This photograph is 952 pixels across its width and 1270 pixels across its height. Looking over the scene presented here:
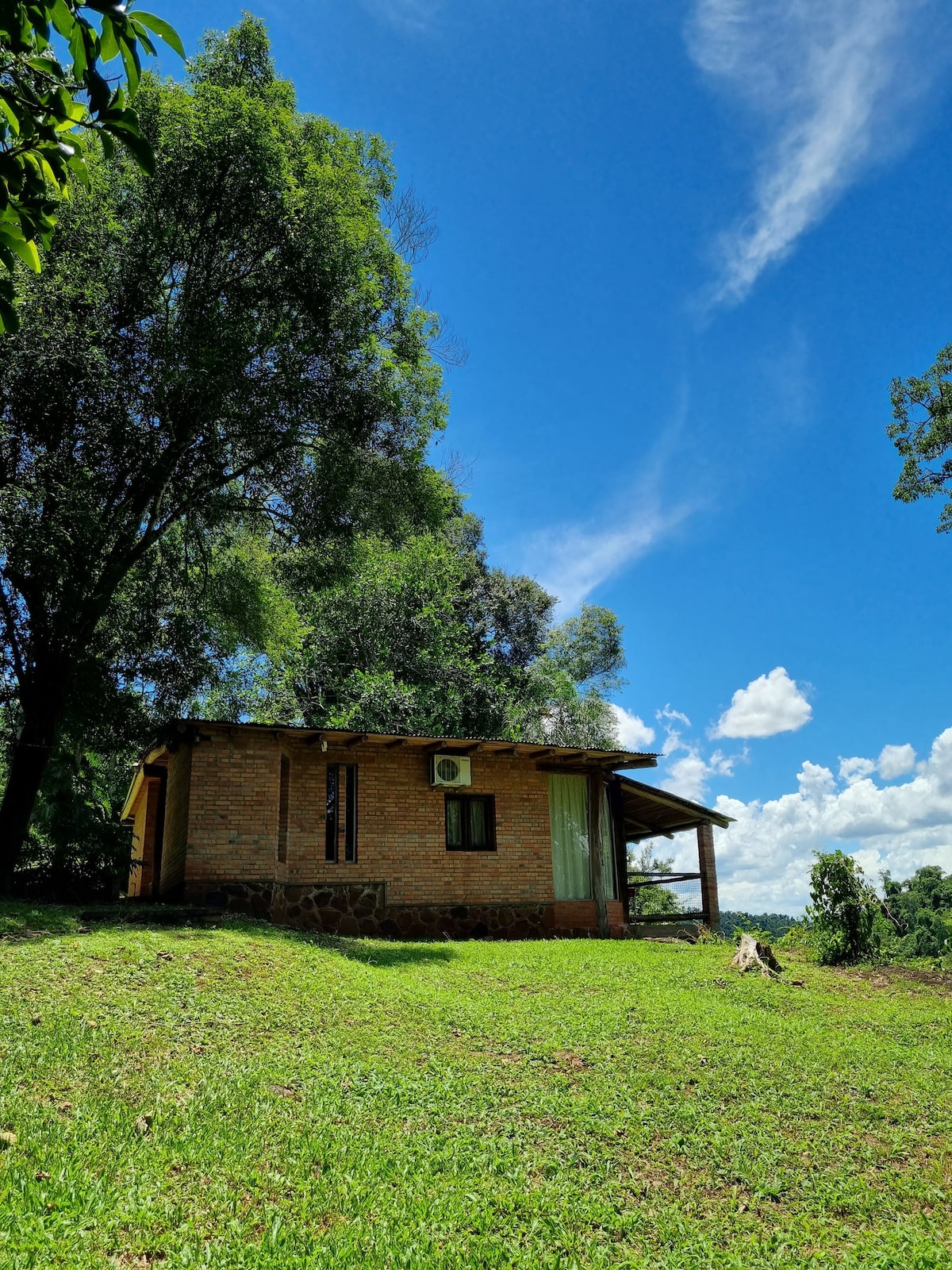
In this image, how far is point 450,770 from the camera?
1595 centimetres

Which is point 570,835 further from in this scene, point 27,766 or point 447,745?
point 27,766

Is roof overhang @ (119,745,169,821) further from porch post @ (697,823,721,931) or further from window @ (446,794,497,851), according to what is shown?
porch post @ (697,823,721,931)

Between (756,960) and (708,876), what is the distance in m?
6.68

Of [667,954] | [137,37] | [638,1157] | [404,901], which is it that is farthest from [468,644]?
[137,37]

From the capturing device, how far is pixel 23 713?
51.5ft

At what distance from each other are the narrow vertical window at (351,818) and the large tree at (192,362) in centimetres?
445

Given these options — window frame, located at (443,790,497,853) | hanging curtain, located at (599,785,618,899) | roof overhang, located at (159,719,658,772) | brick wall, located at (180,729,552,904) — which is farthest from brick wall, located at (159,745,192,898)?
hanging curtain, located at (599,785,618,899)

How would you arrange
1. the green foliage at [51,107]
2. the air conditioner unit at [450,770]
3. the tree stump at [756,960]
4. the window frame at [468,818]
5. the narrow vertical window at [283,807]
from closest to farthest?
the green foliage at [51,107], the tree stump at [756,960], the narrow vertical window at [283,807], the air conditioner unit at [450,770], the window frame at [468,818]

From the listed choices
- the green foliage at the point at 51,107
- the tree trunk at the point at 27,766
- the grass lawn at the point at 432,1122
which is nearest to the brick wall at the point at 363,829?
the tree trunk at the point at 27,766

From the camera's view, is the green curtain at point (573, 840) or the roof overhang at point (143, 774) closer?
the roof overhang at point (143, 774)

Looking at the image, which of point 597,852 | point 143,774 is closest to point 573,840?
point 597,852

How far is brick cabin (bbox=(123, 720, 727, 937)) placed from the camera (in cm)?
1380

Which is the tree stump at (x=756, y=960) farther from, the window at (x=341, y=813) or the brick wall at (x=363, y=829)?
the window at (x=341, y=813)

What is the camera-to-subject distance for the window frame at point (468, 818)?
1619 centimetres
